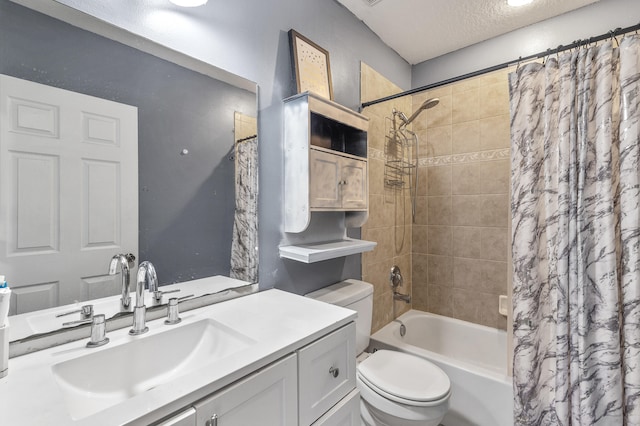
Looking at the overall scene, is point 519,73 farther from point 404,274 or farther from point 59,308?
point 59,308

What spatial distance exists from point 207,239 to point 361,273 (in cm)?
114

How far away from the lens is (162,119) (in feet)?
3.53

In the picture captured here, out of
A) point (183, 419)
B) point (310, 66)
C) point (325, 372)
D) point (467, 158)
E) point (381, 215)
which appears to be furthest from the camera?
point (467, 158)

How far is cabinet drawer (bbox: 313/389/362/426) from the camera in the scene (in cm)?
94

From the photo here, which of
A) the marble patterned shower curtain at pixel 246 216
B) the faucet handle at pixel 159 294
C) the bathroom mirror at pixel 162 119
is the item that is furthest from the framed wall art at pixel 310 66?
the faucet handle at pixel 159 294

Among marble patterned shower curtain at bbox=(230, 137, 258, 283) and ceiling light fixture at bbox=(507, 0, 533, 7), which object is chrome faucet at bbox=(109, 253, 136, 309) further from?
ceiling light fixture at bbox=(507, 0, 533, 7)

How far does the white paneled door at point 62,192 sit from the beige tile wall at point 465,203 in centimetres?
221

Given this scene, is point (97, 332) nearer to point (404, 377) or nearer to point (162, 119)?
point (162, 119)

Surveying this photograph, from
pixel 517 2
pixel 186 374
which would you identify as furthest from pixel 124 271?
pixel 517 2

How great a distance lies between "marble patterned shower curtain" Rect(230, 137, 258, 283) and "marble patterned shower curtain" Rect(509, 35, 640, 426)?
50.5 inches

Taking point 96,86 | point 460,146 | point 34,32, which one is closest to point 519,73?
point 460,146

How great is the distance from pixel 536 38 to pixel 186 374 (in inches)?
110

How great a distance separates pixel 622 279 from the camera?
1.25 m

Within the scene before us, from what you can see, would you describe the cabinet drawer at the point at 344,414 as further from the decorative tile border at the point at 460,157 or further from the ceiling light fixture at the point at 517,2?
the ceiling light fixture at the point at 517,2
